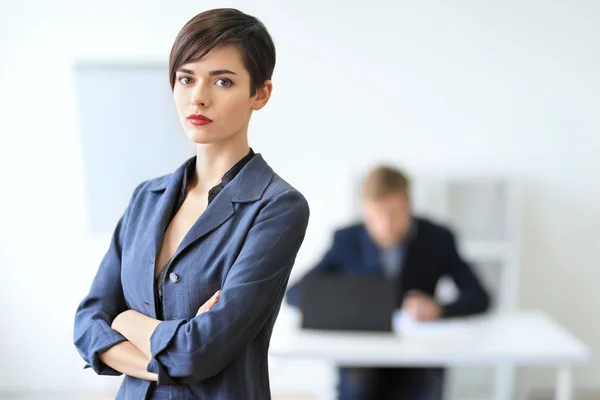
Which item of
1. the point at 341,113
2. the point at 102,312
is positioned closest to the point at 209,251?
the point at 102,312

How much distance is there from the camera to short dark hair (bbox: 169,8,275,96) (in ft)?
2.15

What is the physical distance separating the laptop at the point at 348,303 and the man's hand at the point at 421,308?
11.0 inches

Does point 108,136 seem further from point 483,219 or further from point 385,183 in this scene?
point 483,219

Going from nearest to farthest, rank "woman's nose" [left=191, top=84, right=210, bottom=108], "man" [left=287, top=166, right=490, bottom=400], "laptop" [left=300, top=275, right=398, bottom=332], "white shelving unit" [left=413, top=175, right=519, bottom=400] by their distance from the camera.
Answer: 1. "woman's nose" [left=191, top=84, right=210, bottom=108]
2. "laptop" [left=300, top=275, right=398, bottom=332]
3. "man" [left=287, top=166, right=490, bottom=400]
4. "white shelving unit" [left=413, top=175, right=519, bottom=400]

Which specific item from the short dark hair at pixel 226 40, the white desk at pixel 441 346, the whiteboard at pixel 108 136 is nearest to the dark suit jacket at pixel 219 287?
the short dark hair at pixel 226 40

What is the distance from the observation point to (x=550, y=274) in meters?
3.48

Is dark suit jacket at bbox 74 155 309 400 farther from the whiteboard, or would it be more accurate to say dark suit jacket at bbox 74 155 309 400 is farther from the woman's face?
the whiteboard

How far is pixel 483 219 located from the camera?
321cm

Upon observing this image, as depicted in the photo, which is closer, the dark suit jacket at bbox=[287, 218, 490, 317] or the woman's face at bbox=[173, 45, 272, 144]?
the woman's face at bbox=[173, 45, 272, 144]

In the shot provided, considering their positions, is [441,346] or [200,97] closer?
[200,97]

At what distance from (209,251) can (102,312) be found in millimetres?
151

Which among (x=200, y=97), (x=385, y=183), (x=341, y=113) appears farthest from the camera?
(x=341, y=113)

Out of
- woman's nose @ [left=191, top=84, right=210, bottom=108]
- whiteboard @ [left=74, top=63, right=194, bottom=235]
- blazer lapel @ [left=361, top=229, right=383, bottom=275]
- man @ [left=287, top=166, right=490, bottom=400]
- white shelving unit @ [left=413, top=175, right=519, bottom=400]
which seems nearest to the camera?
woman's nose @ [left=191, top=84, right=210, bottom=108]

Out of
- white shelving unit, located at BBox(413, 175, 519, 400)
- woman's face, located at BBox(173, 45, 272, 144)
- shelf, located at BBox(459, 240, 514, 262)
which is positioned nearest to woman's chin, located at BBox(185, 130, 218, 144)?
woman's face, located at BBox(173, 45, 272, 144)
